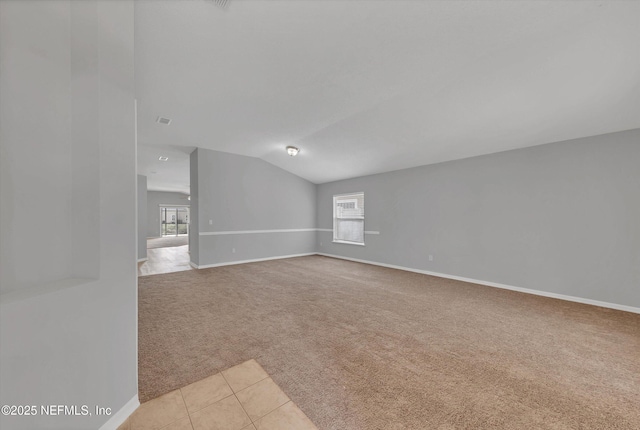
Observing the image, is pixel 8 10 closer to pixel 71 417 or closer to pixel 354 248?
pixel 71 417

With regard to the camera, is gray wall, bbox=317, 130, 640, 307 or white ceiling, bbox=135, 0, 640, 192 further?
gray wall, bbox=317, 130, 640, 307

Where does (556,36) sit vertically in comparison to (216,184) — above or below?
above

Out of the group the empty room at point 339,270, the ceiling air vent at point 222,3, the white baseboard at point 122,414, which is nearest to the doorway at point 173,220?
the empty room at point 339,270

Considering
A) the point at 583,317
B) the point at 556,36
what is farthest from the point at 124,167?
the point at 583,317

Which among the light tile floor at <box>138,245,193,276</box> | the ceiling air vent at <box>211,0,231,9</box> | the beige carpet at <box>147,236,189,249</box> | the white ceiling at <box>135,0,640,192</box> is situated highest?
the ceiling air vent at <box>211,0,231,9</box>

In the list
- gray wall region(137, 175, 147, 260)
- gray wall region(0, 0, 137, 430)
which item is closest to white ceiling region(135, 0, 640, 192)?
gray wall region(0, 0, 137, 430)

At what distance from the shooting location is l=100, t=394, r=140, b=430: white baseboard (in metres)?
1.31

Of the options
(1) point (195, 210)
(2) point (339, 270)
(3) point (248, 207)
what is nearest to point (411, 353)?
(2) point (339, 270)

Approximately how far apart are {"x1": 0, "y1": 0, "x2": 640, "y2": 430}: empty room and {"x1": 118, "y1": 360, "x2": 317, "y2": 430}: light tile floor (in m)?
0.02

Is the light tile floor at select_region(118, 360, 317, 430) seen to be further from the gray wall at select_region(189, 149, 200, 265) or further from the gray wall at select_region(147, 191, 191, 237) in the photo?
the gray wall at select_region(147, 191, 191, 237)

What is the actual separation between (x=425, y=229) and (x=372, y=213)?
146cm

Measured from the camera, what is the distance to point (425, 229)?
505cm

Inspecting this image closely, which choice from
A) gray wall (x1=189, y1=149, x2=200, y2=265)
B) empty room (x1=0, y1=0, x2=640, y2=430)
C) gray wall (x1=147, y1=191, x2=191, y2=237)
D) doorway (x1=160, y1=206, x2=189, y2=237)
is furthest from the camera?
doorway (x1=160, y1=206, x2=189, y2=237)

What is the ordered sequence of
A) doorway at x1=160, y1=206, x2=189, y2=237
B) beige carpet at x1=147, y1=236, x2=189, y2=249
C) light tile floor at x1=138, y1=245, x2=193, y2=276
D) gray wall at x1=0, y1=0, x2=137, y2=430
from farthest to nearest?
doorway at x1=160, y1=206, x2=189, y2=237, beige carpet at x1=147, y1=236, x2=189, y2=249, light tile floor at x1=138, y1=245, x2=193, y2=276, gray wall at x1=0, y1=0, x2=137, y2=430
